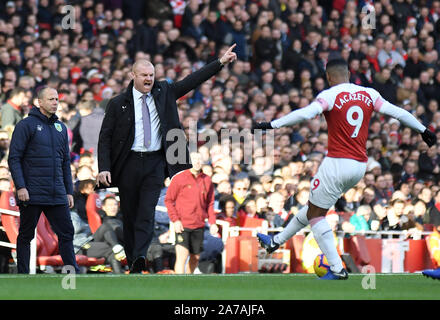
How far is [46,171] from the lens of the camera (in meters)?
11.7

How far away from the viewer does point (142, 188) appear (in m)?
11.3

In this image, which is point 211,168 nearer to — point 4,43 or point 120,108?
point 4,43

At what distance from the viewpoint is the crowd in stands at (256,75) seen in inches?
699

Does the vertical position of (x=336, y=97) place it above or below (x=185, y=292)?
above

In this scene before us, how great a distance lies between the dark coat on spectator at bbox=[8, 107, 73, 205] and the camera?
11570 mm

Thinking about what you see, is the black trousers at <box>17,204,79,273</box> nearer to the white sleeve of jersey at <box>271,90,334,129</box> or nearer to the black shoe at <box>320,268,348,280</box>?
the black shoe at <box>320,268,348,280</box>

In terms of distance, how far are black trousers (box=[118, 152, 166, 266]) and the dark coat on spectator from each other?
79 centimetres

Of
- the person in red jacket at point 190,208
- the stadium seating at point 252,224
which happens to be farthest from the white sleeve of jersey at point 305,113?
the stadium seating at point 252,224

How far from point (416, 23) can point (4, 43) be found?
12266 millimetres

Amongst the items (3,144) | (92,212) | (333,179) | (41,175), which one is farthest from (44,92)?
(3,144)

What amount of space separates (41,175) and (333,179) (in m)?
3.14

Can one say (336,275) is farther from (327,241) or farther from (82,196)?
(82,196)

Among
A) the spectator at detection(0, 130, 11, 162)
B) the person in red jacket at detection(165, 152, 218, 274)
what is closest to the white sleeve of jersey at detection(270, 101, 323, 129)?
the person in red jacket at detection(165, 152, 218, 274)
